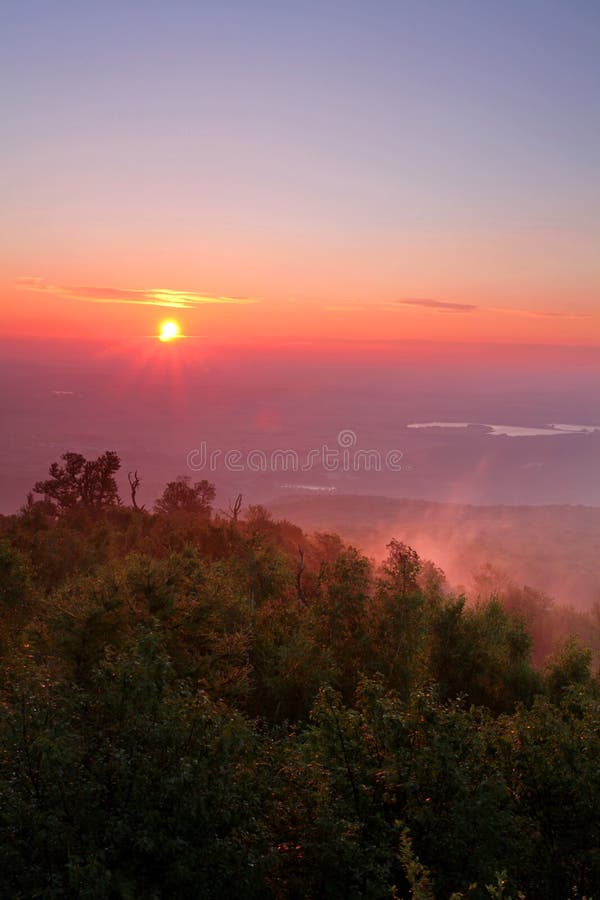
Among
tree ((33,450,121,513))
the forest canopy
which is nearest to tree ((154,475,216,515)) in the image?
tree ((33,450,121,513))

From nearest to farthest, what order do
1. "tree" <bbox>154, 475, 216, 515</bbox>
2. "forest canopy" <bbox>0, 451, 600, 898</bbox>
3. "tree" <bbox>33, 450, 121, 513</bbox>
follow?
"forest canopy" <bbox>0, 451, 600, 898</bbox> → "tree" <bbox>33, 450, 121, 513</bbox> → "tree" <bbox>154, 475, 216, 515</bbox>

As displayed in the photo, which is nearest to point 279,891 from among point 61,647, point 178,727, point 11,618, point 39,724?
point 178,727

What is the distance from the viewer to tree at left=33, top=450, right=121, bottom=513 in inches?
4230

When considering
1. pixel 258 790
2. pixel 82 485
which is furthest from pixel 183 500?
pixel 258 790

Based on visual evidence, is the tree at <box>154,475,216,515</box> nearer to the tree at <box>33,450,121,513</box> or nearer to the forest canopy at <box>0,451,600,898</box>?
the tree at <box>33,450,121,513</box>

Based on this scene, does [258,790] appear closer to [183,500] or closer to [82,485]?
A: [82,485]

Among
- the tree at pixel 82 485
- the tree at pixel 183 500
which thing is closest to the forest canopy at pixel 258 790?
the tree at pixel 82 485

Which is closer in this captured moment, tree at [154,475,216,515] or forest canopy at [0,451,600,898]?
forest canopy at [0,451,600,898]

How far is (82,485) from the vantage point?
108438 mm

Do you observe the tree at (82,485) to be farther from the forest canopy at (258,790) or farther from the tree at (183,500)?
the forest canopy at (258,790)

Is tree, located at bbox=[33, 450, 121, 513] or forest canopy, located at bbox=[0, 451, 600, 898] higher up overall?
tree, located at bbox=[33, 450, 121, 513]

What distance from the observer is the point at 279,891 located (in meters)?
19.3

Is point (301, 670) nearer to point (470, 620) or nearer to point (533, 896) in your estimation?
point (470, 620)

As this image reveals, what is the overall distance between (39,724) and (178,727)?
3799mm
